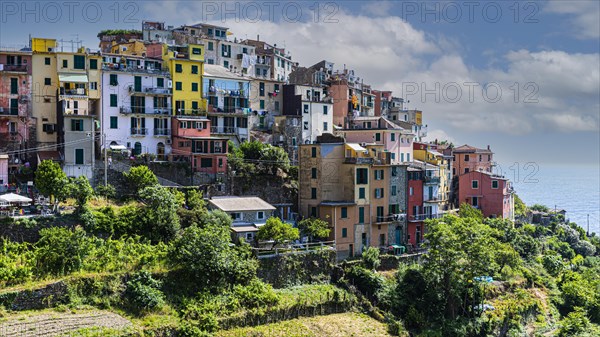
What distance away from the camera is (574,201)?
15100cm

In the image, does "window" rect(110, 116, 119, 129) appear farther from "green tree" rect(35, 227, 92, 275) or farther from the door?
"green tree" rect(35, 227, 92, 275)

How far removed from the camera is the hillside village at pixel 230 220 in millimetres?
41875

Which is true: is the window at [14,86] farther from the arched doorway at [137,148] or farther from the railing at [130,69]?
the arched doorway at [137,148]

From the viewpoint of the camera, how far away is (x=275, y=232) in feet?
159

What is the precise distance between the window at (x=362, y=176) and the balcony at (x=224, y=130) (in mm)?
15036

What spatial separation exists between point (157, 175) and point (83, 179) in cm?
887

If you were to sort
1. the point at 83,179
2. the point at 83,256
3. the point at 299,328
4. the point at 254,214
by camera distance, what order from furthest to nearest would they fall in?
the point at 254,214, the point at 83,179, the point at 299,328, the point at 83,256

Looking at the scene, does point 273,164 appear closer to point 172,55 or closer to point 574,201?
point 172,55

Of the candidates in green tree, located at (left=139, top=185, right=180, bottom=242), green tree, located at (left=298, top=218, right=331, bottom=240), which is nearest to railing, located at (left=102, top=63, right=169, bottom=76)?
green tree, located at (left=139, top=185, right=180, bottom=242)

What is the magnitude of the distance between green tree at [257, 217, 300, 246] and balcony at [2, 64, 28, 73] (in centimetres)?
2833

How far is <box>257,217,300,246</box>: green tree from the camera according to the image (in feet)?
159

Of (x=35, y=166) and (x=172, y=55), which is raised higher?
(x=172, y=55)

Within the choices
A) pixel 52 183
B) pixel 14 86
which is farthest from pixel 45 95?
pixel 52 183

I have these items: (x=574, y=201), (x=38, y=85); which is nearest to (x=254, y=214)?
(x=38, y=85)
